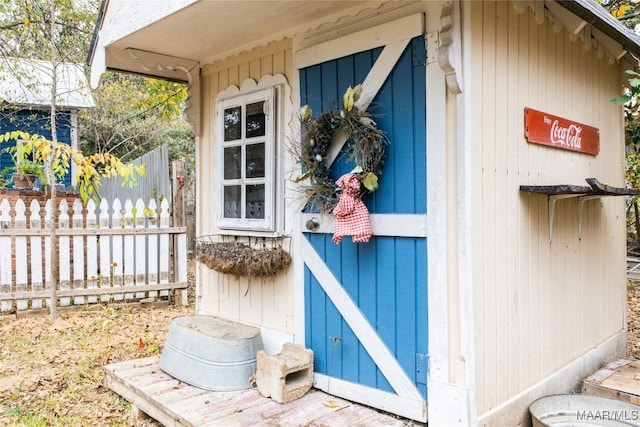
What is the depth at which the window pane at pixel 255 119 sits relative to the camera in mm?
3736

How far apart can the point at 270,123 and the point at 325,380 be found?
1826mm

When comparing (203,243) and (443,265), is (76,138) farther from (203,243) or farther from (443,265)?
(443,265)

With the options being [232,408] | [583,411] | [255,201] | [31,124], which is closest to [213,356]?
[232,408]

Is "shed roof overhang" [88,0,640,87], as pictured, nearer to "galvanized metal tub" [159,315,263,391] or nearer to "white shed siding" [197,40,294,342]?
"white shed siding" [197,40,294,342]

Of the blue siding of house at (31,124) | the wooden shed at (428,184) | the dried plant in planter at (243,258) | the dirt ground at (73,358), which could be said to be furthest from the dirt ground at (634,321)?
the blue siding of house at (31,124)

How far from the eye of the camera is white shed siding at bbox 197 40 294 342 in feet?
11.9

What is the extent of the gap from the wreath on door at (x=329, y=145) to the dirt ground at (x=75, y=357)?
6.17 ft

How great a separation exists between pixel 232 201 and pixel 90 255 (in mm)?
2855

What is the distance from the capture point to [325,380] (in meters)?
3.21

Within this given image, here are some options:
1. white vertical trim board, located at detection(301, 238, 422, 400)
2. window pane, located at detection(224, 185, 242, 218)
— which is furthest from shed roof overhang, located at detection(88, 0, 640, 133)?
white vertical trim board, located at detection(301, 238, 422, 400)

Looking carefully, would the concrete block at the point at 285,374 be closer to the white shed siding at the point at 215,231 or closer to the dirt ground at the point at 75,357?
the white shed siding at the point at 215,231

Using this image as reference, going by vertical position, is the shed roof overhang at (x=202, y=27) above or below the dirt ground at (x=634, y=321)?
above

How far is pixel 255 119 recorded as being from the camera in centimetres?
380

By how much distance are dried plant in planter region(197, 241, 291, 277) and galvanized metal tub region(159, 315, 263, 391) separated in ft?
1.43
